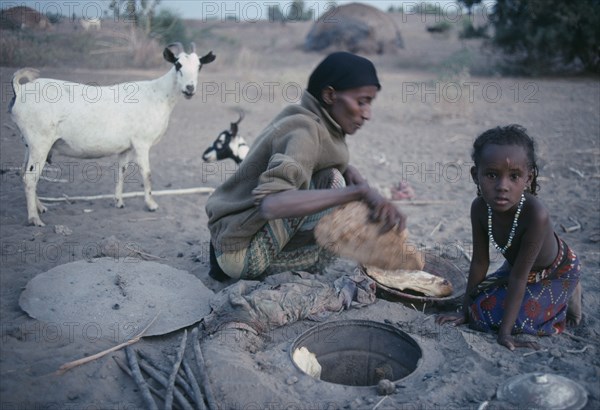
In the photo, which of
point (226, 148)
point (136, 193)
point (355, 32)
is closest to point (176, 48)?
point (226, 148)

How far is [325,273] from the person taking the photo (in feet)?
11.8

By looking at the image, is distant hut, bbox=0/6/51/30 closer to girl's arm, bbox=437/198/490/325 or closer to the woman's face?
the woman's face

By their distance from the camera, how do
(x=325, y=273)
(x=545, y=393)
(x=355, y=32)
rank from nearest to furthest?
(x=545, y=393) < (x=325, y=273) < (x=355, y=32)

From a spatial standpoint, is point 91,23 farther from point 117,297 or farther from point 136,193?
Result: point 117,297

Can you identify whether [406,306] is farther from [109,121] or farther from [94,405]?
[109,121]

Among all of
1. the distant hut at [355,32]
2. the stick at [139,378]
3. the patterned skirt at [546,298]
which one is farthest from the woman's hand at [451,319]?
the distant hut at [355,32]

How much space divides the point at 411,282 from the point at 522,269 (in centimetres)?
82

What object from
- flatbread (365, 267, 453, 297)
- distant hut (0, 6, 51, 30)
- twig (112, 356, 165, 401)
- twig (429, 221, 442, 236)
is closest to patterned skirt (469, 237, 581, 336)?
flatbread (365, 267, 453, 297)

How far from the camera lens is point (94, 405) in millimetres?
2230

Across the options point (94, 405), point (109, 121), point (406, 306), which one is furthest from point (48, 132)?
point (406, 306)

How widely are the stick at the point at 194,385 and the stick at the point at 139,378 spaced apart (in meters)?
0.18

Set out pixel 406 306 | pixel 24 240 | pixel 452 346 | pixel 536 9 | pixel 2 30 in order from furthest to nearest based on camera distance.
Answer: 1. pixel 536 9
2. pixel 2 30
3. pixel 24 240
4. pixel 406 306
5. pixel 452 346

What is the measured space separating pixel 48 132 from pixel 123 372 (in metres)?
2.64

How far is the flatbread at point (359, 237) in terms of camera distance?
8.47 feet
